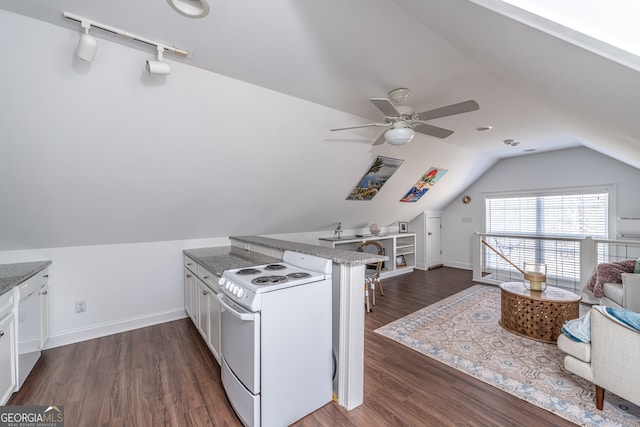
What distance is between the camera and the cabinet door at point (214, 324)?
2.28m

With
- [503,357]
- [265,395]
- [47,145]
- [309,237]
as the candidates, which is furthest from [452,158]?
[47,145]

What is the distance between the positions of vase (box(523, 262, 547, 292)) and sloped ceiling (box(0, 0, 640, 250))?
4.87 feet

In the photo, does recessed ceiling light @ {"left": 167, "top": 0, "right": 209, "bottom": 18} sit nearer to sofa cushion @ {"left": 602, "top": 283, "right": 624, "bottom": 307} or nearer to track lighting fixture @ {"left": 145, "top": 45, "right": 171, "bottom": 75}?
track lighting fixture @ {"left": 145, "top": 45, "right": 171, "bottom": 75}

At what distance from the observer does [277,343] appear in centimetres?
169

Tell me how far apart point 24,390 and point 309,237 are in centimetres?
372

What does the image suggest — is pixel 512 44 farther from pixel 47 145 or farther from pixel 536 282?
pixel 47 145

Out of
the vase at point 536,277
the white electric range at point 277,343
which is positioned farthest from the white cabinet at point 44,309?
the vase at point 536,277

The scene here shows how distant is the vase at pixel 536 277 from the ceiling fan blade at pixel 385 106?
257 cm

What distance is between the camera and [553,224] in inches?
206

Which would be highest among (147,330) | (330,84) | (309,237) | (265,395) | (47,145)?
(330,84)

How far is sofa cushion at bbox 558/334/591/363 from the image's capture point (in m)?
1.92

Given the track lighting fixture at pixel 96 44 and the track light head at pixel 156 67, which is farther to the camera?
the track light head at pixel 156 67

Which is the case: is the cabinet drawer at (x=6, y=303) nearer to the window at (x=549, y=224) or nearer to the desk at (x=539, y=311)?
the desk at (x=539, y=311)

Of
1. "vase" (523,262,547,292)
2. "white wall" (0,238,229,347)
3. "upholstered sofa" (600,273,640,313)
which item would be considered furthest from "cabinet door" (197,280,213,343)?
"upholstered sofa" (600,273,640,313)
